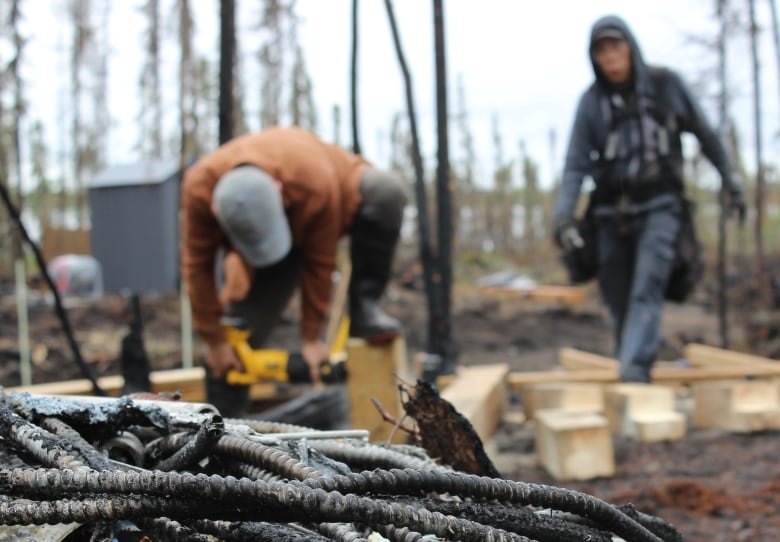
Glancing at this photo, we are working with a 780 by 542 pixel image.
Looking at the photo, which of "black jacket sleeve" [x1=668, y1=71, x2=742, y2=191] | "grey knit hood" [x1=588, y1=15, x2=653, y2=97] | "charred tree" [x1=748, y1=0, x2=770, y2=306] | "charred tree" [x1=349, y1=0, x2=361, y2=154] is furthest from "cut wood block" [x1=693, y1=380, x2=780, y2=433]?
"charred tree" [x1=748, y1=0, x2=770, y2=306]

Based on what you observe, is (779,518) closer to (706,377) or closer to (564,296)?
(706,377)

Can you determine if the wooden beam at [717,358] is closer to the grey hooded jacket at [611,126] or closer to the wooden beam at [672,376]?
the wooden beam at [672,376]

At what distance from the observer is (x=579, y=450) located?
255cm

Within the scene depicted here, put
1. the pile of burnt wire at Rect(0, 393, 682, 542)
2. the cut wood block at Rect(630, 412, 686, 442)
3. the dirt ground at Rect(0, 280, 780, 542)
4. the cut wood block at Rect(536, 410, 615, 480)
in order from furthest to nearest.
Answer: the cut wood block at Rect(630, 412, 686, 442) → the cut wood block at Rect(536, 410, 615, 480) → the dirt ground at Rect(0, 280, 780, 542) → the pile of burnt wire at Rect(0, 393, 682, 542)

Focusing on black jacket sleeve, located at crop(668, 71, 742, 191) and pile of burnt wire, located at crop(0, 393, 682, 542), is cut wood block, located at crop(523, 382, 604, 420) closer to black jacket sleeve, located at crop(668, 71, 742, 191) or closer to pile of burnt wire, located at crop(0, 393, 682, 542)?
black jacket sleeve, located at crop(668, 71, 742, 191)

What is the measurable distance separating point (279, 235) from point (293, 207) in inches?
8.4

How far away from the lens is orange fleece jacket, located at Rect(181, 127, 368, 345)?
11.1 ft

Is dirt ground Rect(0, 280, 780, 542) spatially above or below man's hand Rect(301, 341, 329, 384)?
below

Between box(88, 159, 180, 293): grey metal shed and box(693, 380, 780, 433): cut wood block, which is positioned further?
box(88, 159, 180, 293): grey metal shed

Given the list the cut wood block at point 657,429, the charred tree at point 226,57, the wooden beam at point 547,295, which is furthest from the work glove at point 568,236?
the wooden beam at point 547,295

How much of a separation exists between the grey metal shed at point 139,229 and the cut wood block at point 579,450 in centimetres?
385

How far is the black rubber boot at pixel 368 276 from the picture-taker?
12.5 ft

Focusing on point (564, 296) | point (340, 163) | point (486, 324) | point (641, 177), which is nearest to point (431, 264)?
point (340, 163)

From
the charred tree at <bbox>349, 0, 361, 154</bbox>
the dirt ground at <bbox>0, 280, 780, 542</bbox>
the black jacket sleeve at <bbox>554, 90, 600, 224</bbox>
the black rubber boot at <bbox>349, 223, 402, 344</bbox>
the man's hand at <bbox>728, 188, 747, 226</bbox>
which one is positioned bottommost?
the dirt ground at <bbox>0, 280, 780, 542</bbox>
